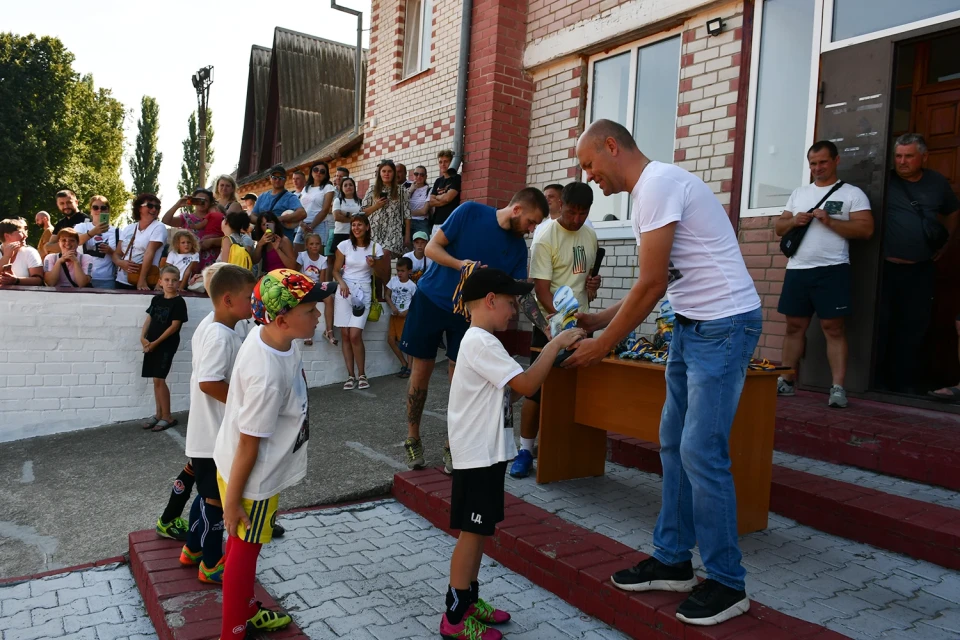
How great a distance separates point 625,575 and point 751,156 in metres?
4.57

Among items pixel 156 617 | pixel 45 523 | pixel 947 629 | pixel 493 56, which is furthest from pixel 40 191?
pixel 947 629

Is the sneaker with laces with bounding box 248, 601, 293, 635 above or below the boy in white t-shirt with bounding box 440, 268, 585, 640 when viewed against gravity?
below

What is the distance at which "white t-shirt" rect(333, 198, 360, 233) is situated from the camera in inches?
396

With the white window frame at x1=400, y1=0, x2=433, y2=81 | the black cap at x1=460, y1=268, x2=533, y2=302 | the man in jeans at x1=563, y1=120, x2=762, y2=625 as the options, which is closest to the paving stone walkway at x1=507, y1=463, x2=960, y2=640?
the man in jeans at x1=563, y1=120, x2=762, y2=625

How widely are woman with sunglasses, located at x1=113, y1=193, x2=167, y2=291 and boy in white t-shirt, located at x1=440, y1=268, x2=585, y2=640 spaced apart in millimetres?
6690

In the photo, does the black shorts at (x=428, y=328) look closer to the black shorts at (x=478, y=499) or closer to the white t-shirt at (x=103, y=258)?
the black shorts at (x=478, y=499)

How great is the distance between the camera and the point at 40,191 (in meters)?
27.6

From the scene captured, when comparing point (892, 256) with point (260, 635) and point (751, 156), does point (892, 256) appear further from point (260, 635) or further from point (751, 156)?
point (260, 635)

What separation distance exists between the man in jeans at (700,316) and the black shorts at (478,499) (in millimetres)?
721

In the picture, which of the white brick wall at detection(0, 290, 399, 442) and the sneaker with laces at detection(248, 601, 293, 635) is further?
the white brick wall at detection(0, 290, 399, 442)

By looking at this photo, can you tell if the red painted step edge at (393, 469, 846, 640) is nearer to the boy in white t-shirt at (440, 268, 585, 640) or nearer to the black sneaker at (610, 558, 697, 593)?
the black sneaker at (610, 558, 697, 593)

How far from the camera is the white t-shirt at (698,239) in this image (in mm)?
2691

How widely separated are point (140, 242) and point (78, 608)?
5973 millimetres

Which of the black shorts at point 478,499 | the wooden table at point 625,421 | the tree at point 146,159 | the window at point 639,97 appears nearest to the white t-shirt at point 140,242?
the window at point 639,97
